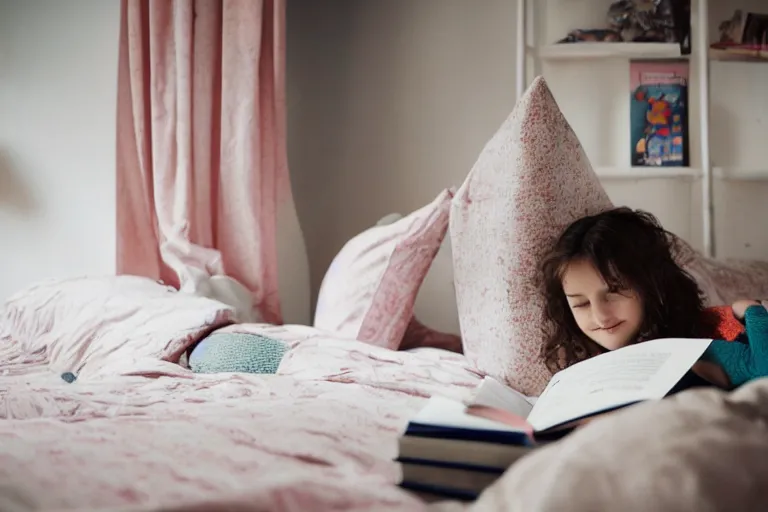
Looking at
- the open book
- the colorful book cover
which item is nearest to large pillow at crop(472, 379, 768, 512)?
the open book

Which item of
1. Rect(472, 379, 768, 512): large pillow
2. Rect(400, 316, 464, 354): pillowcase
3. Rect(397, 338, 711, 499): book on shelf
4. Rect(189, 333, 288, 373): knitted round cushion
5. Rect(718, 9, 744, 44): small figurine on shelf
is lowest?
Rect(400, 316, 464, 354): pillowcase

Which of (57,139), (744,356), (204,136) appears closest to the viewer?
(744,356)

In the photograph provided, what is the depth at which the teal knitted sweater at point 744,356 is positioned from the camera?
841 mm

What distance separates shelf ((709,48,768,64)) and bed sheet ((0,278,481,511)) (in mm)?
1162

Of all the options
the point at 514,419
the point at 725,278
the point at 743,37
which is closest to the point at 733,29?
the point at 743,37

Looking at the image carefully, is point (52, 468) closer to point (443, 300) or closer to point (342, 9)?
Result: point (443, 300)

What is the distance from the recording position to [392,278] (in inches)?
54.2

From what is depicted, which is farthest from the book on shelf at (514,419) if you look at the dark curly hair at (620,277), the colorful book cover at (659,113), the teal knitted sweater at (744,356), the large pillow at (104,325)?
the colorful book cover at (659,113)

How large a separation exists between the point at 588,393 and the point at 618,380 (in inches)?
1.3

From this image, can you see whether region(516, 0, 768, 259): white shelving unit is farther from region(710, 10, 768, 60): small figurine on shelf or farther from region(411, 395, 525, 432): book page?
region(411, 395, 525, 432): book page

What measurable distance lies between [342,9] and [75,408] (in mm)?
1554

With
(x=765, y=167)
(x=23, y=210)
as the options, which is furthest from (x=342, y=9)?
(x=765, y=167)

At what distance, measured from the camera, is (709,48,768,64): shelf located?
1.83 meters

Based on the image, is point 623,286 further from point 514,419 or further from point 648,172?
point 648,172
